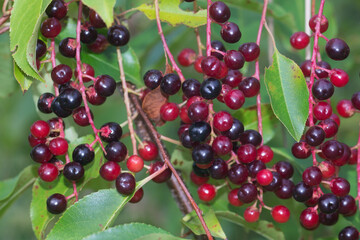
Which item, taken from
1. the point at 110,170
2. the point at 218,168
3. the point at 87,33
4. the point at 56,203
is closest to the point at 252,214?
the point at 218,168

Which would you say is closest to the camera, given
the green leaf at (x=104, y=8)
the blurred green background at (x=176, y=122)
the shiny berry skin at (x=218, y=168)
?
the green leaf at (x=104, y=8)

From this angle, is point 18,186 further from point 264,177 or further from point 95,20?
point 264,177

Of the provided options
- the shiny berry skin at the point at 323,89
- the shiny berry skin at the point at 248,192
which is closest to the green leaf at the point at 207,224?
the shiny berry skin at the point at 248,192

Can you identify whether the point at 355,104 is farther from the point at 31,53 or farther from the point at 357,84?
the point at 357,84

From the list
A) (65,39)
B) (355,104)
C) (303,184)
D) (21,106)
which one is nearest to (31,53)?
(65,39)

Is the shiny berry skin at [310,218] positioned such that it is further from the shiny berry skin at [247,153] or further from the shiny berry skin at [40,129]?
the shiny berry skin at [40,129]

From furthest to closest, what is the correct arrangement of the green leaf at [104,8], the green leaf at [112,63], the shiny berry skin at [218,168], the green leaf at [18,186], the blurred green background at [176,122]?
the blurred green background at [176,122], the green leaf at [18,186], the green leaf at [112,63], the shiny berry skin at [218,168], the green leaf at [104,8]
